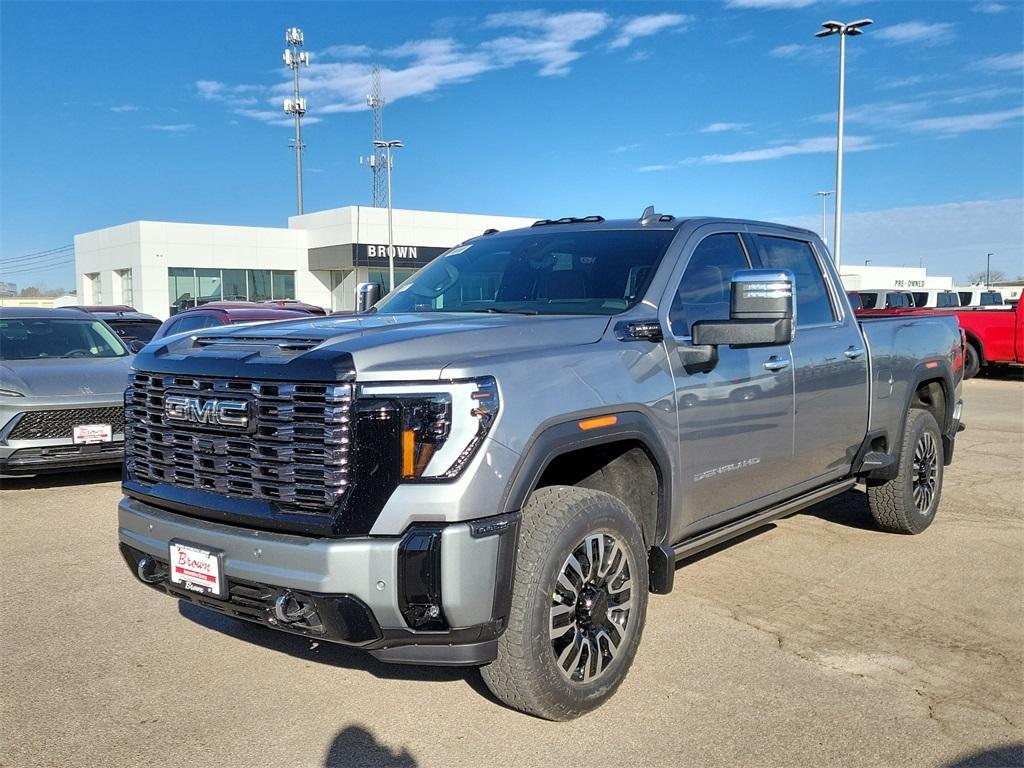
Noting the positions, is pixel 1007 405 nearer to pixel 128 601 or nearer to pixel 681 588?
pixel 681 588

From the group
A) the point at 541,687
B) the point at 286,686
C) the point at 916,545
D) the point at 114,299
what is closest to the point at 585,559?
the point at 541,687

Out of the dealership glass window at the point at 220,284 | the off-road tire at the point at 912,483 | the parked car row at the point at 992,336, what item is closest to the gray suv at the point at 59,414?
the off-road tire at the point at 912,483

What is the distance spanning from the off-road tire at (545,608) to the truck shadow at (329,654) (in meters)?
0.40

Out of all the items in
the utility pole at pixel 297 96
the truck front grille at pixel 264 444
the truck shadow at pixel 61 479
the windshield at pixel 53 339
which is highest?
the utility pole at pixel 297 96

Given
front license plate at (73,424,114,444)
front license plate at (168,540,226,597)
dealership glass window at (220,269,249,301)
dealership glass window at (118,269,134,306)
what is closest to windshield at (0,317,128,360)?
front license plate at (73,424,114,444)

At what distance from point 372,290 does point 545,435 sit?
290cm

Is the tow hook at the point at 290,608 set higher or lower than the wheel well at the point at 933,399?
lower

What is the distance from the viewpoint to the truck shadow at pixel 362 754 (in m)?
3.26

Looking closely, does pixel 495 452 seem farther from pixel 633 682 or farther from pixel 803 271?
pixel 803 271

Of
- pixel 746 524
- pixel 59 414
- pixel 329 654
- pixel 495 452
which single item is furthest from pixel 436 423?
pixel 59 414

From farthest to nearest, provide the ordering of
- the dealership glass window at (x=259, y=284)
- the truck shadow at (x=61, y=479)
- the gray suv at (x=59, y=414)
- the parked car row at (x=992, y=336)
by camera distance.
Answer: the dealership glass window at (x=259, y=284) < the parked car row at (x=992, y=336) < the truck shadow at (x=61, y=479) < the gray suv at (x=59, y=414)

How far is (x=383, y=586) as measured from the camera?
9.83ft

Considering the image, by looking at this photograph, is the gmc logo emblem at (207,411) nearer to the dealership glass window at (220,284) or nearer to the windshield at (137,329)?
the windshield at (137,329)

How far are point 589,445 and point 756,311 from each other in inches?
40.0
